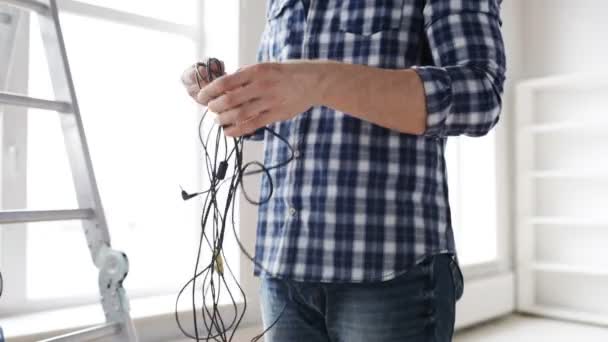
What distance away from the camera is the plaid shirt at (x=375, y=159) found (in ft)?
2.57

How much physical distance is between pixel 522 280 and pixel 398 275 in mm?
2977

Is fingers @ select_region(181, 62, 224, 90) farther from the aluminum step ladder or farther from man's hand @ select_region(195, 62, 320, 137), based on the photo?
the aluminum step ladder

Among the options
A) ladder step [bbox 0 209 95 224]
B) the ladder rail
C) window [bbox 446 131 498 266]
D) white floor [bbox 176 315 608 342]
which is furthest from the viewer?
window [bbox 446 131 498 266]

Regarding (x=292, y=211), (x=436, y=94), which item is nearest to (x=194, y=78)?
(x=292, y=211)

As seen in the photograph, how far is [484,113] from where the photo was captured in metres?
0.76

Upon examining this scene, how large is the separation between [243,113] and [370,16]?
0.31 meters

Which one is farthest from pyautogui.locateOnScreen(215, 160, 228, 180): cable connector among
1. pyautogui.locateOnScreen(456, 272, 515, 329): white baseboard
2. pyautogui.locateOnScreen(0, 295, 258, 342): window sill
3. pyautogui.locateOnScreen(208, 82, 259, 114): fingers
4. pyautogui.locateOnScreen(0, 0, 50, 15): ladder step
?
pyautogui.locateOnScreen(456, 272, 515, 329): white baseboard

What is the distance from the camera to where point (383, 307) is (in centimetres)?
81

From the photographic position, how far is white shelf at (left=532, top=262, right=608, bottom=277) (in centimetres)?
313

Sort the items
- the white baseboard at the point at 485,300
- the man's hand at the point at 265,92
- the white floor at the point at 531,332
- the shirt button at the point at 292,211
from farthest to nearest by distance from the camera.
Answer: the white baseboard at the point at 485,300 < the white floor at the point at 531,332 < the shirt button at the point at 292,211 < the man's hand at the point at 265,92

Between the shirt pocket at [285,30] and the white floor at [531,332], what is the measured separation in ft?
7.59

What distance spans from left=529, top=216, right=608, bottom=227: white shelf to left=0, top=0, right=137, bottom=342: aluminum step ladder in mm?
2787

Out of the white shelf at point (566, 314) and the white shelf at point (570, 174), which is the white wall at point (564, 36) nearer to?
the white shelf at point (570, 174)

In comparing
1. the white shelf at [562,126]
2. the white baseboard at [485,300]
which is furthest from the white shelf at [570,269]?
the white shelf at [562,126]
